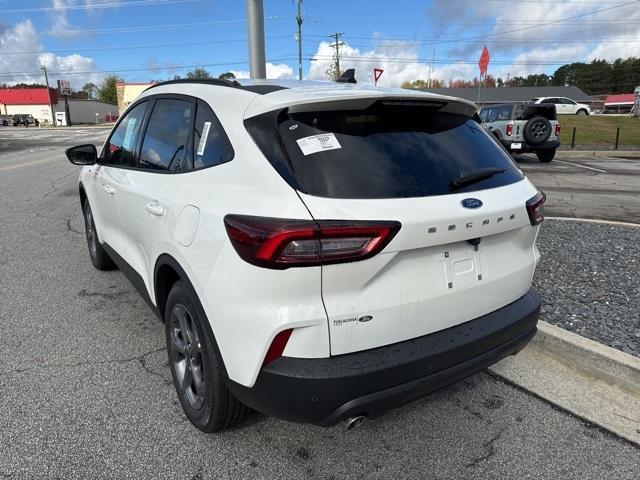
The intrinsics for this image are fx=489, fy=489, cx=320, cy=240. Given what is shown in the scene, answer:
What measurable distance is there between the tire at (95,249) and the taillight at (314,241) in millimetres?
3374

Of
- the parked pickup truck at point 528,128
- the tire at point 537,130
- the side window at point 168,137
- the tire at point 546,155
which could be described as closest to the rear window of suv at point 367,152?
the side window at point 168,137

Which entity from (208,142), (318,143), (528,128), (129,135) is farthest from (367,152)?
(528,128)

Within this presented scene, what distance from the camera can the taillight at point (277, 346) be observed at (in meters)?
1.95

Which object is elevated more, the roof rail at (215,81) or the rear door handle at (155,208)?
the roof rail at (215,81)

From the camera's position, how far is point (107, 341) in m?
3.62

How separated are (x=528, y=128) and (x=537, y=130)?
369 mm

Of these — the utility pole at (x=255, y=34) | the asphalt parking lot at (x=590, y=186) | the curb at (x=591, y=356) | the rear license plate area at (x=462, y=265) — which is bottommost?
the asphalt parking lot at (x=590, y=186)

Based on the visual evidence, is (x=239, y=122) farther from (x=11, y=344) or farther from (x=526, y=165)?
(x=526, y=165)

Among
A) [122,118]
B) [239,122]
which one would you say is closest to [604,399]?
[239,122]

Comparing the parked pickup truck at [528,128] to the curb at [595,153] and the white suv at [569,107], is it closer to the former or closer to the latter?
the curb at [595,153]

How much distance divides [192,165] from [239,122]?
45 centimetres

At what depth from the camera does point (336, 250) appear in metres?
1.90

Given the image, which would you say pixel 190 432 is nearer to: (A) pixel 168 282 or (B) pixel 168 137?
(A) pixel 168 282

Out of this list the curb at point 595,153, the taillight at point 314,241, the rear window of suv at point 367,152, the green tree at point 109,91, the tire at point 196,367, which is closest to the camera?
the taillight at point 314,241
